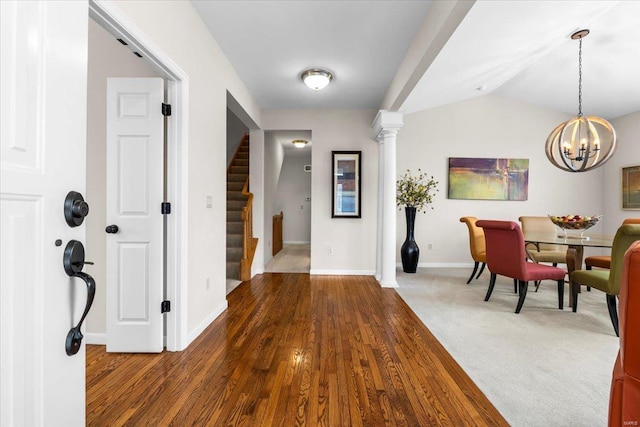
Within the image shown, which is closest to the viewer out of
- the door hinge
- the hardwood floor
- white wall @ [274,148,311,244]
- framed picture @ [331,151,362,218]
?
the hardwood floor

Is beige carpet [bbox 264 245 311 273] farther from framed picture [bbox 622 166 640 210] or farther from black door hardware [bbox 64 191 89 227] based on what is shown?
framed picture [bbox 622 166 640 210]

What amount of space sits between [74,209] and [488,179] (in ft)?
20.0

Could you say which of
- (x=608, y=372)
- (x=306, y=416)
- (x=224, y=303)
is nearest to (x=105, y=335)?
(x=224, y=303)

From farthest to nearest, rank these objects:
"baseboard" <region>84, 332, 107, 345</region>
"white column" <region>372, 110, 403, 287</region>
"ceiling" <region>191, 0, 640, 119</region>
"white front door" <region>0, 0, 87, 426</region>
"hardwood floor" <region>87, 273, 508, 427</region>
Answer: "white column" <region>372, 110, 403, 287</region>, "ceiling" <region>191, 0, 640, 119</region>, "baseboard" <region>84, 332, 107, 345</region>, "hardwood floor" <region>87, 273, 508, 427</region>, "white front door" <region>0, 0, 87, 426</region>

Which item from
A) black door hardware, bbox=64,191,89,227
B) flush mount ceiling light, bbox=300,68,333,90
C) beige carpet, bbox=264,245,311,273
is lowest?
beige carpet, bbox=264,245,311,273

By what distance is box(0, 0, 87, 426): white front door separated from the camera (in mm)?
658

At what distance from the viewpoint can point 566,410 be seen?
5.24 feet

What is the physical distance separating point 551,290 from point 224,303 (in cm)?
420

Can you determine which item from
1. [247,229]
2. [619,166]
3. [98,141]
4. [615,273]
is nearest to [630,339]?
[615,273]

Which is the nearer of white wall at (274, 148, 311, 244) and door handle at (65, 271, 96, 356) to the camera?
door handle at (65, 271, 96, 356)

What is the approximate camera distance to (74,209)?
0.81 meters

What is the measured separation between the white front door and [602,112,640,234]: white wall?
7.16 m

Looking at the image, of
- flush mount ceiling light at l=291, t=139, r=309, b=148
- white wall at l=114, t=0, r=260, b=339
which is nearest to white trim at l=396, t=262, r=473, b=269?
flush mount ceiling light at l=291, t=139, r=309, b=148

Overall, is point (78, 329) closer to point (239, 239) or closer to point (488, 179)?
point (239, 239)
